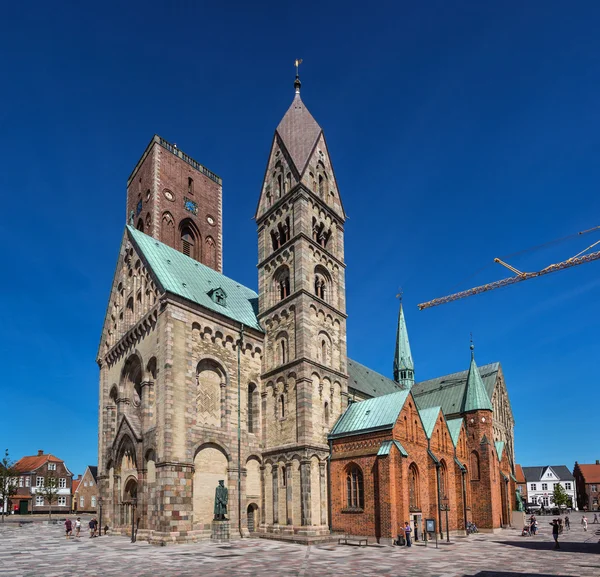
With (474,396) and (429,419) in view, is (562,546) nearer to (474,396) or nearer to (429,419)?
(429,419)

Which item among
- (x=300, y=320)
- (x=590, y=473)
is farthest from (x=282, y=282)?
(x=590, y=473)

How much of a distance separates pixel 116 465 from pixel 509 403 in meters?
47.8

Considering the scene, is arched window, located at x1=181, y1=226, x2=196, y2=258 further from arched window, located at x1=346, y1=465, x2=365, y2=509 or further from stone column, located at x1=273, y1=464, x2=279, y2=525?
arched window, located at x1=346, y1=465, x2=365, y2=509

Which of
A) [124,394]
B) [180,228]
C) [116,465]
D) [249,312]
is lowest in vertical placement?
[116,465]

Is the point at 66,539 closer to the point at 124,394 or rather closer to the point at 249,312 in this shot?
the point at 124,394

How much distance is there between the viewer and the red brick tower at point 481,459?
4738 centimetres

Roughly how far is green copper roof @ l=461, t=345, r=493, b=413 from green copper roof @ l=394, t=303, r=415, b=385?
61.7 ft

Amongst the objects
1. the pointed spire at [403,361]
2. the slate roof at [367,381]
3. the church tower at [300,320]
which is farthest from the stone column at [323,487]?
the pointed spire at [403,361]

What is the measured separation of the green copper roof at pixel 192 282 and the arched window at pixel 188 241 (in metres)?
9.99

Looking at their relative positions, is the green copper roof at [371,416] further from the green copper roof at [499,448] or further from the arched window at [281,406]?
the green copper roof at [499,448]

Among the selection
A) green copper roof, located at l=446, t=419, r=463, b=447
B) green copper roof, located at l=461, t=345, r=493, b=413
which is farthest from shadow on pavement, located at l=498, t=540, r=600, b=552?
green copper roof, located at l=461, t=345, r=493, b=413

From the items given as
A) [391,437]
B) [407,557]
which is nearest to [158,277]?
[391,437]

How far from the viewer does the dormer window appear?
129 ft

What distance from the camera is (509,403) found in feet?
219
